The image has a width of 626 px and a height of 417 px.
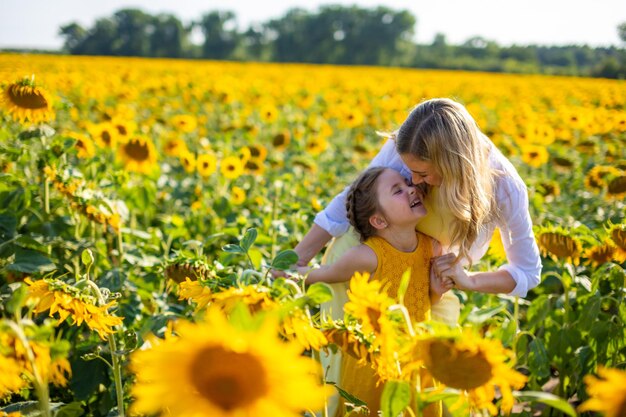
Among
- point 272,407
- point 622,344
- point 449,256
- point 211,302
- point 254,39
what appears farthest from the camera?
point 254,39

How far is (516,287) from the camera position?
1954 mm

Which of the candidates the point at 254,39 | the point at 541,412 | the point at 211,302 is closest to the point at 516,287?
the point at 541,412

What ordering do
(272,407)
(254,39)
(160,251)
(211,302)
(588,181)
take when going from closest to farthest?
(272,407)
(211,302)
(160,251)
(588,181)
(254,39)

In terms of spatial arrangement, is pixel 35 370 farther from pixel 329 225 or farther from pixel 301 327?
pixel 329 225

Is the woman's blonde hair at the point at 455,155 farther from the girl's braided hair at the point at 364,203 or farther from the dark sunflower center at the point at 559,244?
the dark sunflower center at the point at 559,244

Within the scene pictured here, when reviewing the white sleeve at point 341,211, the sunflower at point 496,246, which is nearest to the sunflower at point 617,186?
the sunflower at point 496,246

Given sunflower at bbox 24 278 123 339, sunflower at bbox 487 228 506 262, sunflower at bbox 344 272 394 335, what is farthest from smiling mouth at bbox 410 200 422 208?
sunflower at bbox 24 278 123 339

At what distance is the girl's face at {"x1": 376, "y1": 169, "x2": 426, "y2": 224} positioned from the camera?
1854 mm

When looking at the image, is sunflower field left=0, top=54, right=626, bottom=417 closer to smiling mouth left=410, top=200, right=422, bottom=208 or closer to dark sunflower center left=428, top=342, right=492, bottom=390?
dark sunflower center left=428, top=342, right=492, bottom=390

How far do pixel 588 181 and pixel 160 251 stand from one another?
2.32m

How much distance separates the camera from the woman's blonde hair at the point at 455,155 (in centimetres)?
178

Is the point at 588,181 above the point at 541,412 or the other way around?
above

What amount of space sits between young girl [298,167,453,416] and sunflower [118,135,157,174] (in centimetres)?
172

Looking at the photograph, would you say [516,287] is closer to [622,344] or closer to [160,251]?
[622,344]
